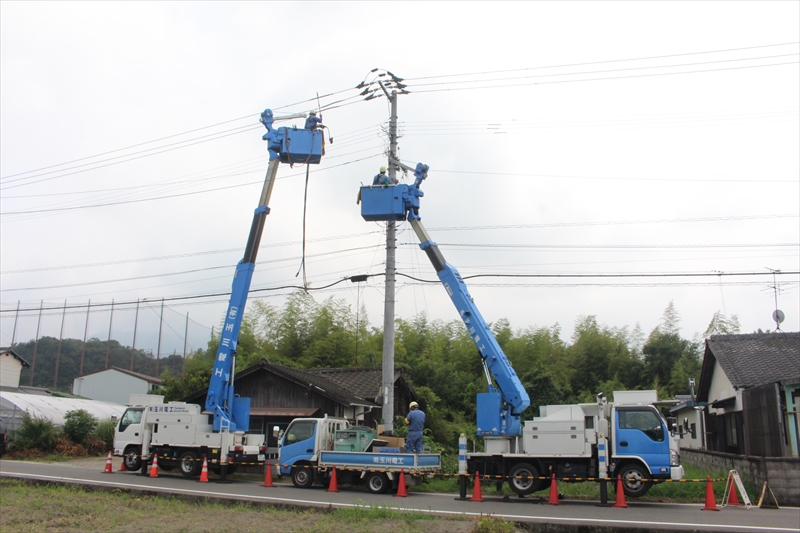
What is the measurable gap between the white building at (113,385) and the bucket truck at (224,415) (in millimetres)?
41637

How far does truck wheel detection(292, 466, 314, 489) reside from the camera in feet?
60.4

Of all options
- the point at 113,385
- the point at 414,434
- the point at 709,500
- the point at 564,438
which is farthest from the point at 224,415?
the point at 113,385

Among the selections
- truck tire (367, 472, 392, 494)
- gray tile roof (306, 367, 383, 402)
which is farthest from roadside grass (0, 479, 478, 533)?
gray tile roof (306, 367, 383, 402)

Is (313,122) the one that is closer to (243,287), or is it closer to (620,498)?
(243,287)

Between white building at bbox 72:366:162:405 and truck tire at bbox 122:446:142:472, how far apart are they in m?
40.4

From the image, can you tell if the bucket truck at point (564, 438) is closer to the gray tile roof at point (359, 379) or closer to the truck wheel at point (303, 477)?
the truck wheel at point (303, 477)

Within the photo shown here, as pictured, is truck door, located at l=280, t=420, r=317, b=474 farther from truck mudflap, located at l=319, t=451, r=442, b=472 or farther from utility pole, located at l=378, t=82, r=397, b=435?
utility pole, located at l=378, t=82, r=397, b=435

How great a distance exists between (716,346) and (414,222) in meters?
13.7

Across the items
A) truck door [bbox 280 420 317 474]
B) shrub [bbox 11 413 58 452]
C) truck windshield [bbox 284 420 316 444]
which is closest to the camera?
truck door [bbox 280 420 317 474]

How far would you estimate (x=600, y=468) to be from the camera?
15141 mm

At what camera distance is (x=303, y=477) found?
18500 millimetres

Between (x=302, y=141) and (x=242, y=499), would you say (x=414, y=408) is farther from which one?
(x=302, y=141)

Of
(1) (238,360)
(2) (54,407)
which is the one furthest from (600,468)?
(2) (54,407)

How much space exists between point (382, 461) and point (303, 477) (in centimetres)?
275
